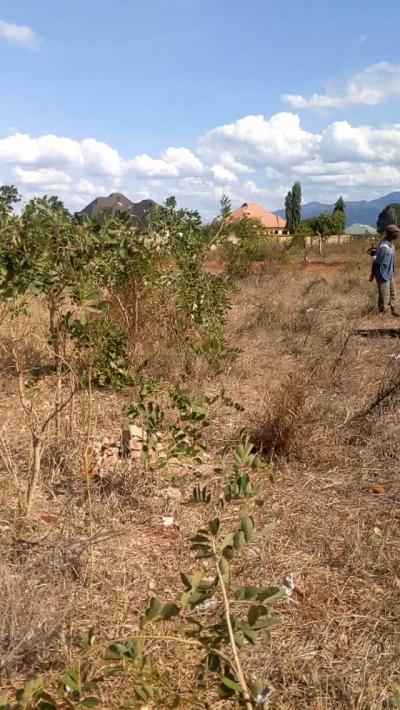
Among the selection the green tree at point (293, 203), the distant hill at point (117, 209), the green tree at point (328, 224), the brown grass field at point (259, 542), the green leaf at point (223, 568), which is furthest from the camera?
the green tree at point (293, 203)

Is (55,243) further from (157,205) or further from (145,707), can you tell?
(157,205)

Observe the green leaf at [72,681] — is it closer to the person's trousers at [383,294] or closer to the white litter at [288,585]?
the white litter at [288,585]

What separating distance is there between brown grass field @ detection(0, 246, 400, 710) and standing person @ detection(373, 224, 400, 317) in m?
4.16

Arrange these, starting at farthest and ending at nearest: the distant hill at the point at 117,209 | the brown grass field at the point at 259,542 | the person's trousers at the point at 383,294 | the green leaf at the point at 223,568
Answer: the person's trousers at the point at 383,294 → the distant hill at the point at 117,209 → the brown grass field at the point at 259,542 → the green leaf at the point at 223,568

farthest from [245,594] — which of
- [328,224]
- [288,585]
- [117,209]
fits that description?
[328,224]

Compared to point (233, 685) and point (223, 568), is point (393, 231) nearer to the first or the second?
point (223, 568)

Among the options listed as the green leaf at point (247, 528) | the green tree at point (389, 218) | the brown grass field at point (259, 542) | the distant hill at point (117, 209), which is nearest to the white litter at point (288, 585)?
the brown grass field at point (259, 542)

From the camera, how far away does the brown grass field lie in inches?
84.1

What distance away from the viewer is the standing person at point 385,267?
9398mm

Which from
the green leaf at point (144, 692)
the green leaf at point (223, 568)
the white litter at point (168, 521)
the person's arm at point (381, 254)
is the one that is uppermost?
the person's arm at point (381, 254)

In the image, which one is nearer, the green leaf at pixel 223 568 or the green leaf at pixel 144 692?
the green leaf at pixel 144 692

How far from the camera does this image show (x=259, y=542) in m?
2.98

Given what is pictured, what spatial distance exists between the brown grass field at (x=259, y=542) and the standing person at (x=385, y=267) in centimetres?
416

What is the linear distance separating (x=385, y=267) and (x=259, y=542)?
7.19 meters
